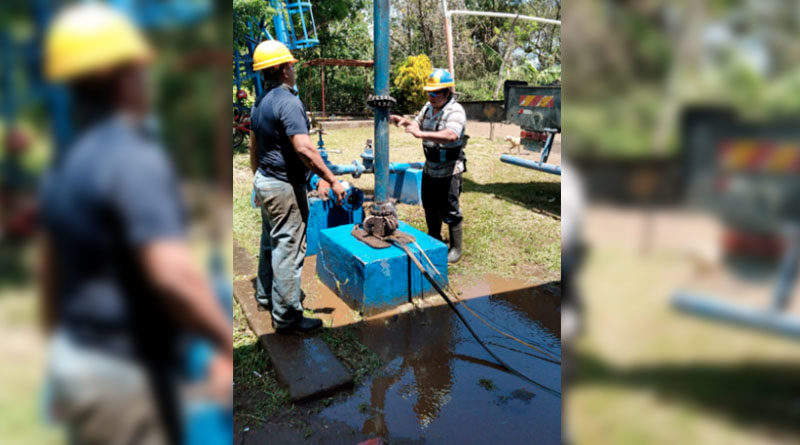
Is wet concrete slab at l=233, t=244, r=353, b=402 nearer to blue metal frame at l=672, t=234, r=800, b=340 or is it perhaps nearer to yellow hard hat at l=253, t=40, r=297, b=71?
yellow hard hat at l=253, t=40, r=297, b=71

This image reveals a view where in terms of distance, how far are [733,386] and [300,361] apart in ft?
10.5

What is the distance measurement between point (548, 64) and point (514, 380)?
19050mm

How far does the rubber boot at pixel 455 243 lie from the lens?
5.40 m

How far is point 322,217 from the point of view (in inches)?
216

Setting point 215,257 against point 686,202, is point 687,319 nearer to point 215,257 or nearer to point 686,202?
point 686,202

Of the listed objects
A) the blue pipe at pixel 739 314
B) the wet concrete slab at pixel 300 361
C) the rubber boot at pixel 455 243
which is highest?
the blue pipe at pixel 739 314

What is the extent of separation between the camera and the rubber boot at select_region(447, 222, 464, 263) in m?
5.40

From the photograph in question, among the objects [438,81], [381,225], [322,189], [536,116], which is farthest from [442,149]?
[536,116]

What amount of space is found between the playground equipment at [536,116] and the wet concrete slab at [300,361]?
4.97m

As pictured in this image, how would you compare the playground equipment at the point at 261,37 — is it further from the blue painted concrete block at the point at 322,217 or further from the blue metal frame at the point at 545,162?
the blue painted concrete block at the point at 322,217

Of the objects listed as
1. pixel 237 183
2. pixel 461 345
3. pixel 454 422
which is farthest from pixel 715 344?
pixel 237 183

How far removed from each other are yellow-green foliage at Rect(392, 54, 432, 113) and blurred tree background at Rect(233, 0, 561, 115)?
0.04m


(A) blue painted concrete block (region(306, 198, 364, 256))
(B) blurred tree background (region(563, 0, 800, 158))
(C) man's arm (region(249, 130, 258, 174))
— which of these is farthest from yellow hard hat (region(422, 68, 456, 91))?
(B) blurred tree background (region(563, 0, 800, 158))

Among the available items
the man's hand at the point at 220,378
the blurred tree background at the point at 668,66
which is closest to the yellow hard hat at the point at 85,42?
the man's hand at the point at 220,378
